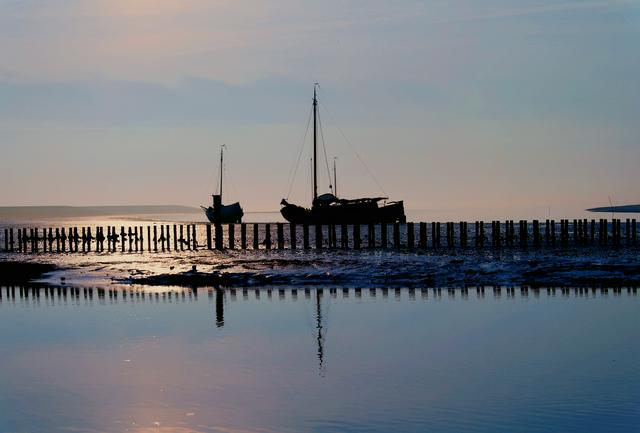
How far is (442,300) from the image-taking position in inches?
878

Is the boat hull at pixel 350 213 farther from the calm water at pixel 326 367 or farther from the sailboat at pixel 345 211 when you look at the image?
the calm water at pixel 326 367

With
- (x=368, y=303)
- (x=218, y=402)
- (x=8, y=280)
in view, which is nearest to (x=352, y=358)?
(x=218, y=402)

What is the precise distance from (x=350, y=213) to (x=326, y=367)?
7726cm

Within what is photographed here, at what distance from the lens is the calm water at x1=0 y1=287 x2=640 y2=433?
10234 mm

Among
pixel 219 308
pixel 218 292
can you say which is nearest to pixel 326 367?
pixel 219 308

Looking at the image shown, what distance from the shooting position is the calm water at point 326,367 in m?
10.2

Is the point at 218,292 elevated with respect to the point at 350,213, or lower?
lower

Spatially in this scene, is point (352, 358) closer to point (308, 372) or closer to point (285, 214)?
point (308, 372)

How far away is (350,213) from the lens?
3556 inches

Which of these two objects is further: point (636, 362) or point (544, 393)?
point (636, 362)

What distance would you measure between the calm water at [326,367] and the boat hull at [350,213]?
6506 cm

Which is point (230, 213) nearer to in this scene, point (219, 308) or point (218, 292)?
point (218, 292)

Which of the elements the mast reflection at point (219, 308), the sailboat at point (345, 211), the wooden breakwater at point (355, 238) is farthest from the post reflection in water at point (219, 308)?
the sailboat at point (345, 211)

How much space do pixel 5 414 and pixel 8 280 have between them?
22243mm
